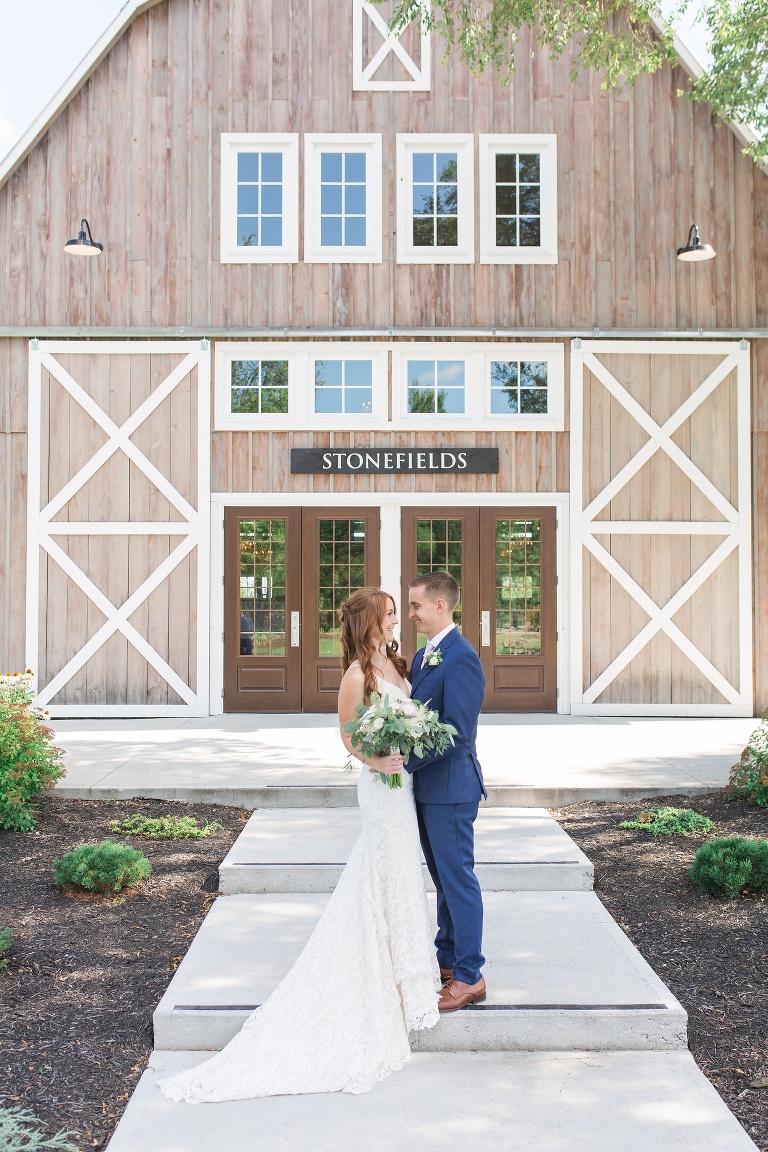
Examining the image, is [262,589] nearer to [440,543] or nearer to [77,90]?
[440,543]

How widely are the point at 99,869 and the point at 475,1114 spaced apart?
2.78 m

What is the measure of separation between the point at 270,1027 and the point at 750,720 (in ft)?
29.2

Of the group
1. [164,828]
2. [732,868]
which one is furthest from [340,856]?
[732,868]

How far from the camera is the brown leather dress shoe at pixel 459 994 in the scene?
3803 millimetres

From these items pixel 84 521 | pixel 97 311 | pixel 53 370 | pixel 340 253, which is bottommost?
pixel 84 521

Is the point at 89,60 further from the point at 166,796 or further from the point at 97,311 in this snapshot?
the point at 166,796

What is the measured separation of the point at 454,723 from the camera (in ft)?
12.2

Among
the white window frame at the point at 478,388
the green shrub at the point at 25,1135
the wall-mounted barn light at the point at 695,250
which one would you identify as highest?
the wall-mounted barn light at the point at 695,250

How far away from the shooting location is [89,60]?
11117 mm

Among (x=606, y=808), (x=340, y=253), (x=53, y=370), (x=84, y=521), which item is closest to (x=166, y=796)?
(x=606, y=808)

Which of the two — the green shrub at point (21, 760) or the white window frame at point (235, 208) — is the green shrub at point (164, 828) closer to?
the green shrub at point (21, 760)

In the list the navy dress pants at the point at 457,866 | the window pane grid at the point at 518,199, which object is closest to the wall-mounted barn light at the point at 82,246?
the window pane grid at the point at 518,199

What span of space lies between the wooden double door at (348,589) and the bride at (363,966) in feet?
24.9

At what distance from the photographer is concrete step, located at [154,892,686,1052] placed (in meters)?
3.79
